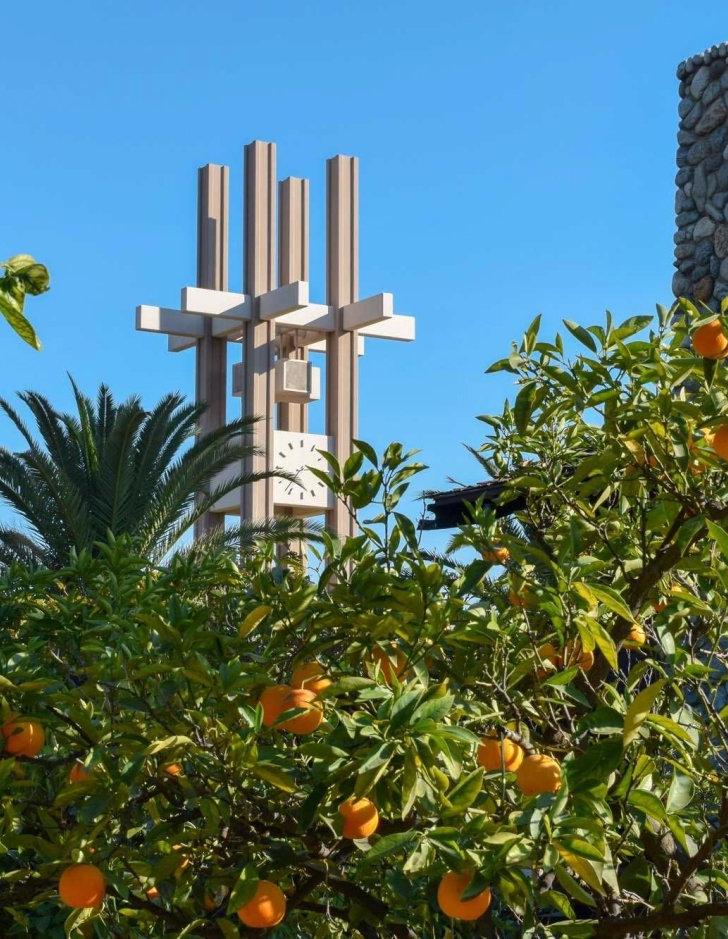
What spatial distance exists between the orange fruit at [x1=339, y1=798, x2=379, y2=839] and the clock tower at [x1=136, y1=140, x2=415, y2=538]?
14.5m

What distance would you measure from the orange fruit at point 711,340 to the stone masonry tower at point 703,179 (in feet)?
23.2

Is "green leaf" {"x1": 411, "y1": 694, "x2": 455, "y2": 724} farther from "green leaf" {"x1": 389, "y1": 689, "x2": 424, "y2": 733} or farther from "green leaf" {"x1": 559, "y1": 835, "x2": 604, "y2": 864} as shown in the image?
"green leaf" {"x1": 559, "y1": 835, "x2": 604, "y2": 864}

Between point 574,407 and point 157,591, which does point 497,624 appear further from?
point 157,591

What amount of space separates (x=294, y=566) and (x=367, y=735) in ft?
5.34

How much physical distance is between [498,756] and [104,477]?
10.7m

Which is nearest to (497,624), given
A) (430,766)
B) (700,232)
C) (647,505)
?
(430,766)

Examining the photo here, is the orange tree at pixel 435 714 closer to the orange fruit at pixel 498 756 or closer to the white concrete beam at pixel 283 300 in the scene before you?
the orange fruit at pixel 498 756

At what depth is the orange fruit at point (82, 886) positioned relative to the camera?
2139 mm

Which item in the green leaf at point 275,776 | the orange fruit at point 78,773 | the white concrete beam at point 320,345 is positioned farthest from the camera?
the white concrete beam at point 320,345

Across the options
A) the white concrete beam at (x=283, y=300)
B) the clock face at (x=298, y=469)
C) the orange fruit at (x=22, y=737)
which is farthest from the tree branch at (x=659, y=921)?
the clock face at (x=298, y=469)

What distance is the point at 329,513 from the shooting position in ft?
57.9

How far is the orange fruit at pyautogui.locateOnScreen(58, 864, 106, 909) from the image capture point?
2.14 meters

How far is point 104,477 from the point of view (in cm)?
1236

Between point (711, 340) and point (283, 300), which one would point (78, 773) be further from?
point (283, 300)
